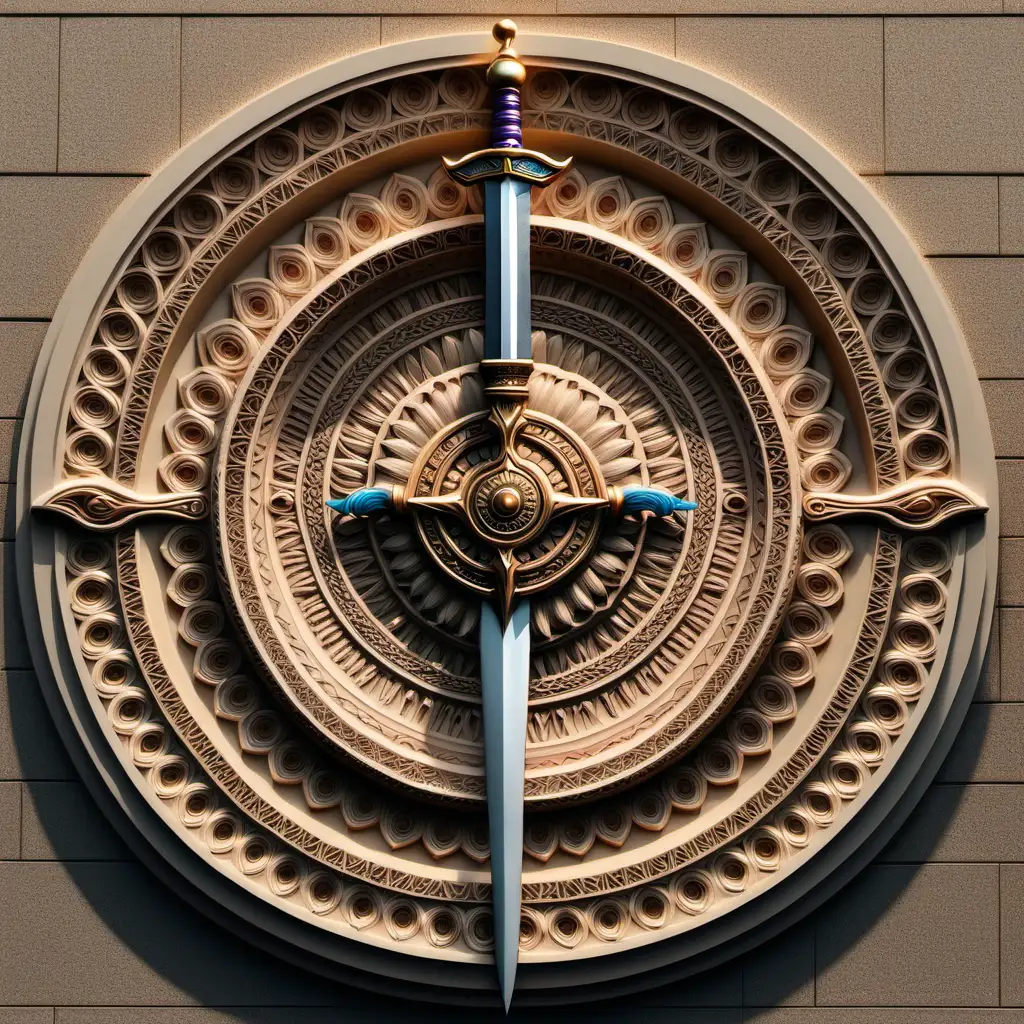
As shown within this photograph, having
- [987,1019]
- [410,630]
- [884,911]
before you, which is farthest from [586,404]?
[987,1019]

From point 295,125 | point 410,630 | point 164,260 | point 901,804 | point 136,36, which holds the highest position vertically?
point 136,36

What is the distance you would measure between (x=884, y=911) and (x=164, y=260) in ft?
8.71

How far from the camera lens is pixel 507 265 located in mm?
3295

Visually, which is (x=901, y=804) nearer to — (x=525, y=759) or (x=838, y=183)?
(x=525, y=759)

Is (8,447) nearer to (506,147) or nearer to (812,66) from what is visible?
(506,147)

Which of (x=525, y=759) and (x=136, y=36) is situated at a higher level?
(x=136, y=36)

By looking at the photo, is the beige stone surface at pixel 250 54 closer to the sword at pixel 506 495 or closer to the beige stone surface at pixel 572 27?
the beige stone surface at pixel 572 27

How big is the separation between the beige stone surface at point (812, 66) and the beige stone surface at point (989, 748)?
5.08 feet

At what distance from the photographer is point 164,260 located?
342 centimetres

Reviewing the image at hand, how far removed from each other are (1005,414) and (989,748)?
0.92 meters

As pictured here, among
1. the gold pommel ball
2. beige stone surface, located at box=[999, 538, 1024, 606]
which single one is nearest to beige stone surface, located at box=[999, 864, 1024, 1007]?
beige stone surface, located at box=[999, 538, 1024, 606]

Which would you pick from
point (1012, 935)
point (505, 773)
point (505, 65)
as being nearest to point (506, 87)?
point (505, 65)

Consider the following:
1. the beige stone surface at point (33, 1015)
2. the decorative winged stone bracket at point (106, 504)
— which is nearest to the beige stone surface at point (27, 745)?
the decorative winged stone bracket at point (106, 504)

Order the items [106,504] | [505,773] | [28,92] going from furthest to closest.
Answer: [28,92]
[106,504]
[505,773]
